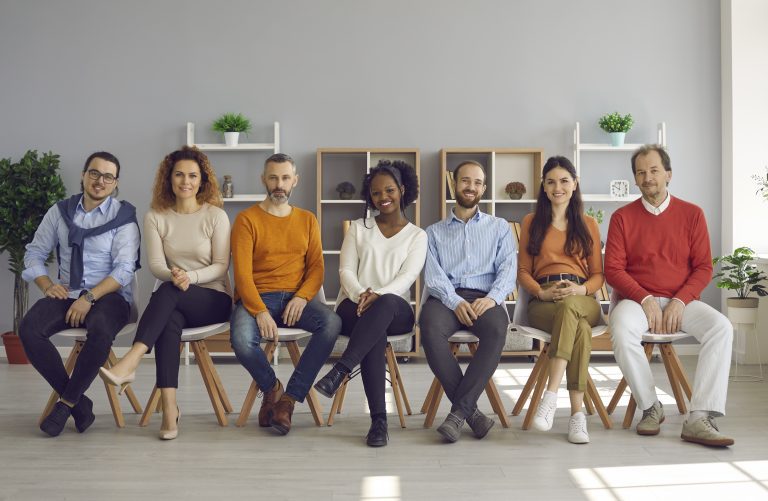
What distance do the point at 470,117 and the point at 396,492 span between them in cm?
373

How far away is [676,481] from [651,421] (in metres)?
0.65

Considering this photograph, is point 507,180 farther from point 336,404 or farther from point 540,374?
point 336,404

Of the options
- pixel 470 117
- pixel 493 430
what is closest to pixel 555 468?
pixel 493 430

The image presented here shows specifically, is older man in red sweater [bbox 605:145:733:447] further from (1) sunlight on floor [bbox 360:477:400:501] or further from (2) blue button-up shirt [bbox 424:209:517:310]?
(1) sunlight on floor [bbox 360:477:400:501]

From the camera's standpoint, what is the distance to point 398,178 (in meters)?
3.69

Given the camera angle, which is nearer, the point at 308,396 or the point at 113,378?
the point at 113,378

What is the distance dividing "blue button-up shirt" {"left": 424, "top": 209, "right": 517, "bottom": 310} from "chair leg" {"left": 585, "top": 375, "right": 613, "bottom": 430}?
0.58 meters

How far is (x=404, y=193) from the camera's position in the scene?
3807 millimetres

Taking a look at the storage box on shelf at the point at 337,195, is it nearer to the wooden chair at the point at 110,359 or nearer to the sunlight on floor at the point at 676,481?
the wooden chair at the point at 110,359

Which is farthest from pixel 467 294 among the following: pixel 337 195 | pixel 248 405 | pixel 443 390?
pixel 337 195

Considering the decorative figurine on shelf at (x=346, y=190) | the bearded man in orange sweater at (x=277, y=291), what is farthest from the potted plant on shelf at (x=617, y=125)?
the bearded man in orange sweater at (x=277, y=291)

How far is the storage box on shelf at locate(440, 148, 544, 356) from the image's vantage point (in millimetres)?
5562

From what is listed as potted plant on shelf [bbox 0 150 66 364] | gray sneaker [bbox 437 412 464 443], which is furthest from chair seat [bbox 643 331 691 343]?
potted plant on shelf [bbox 0 150 66 364]

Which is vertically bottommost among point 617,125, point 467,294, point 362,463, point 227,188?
point 362,463
